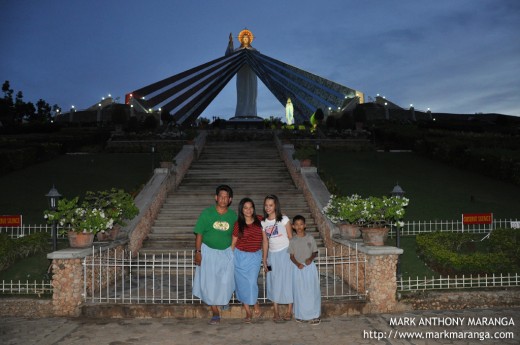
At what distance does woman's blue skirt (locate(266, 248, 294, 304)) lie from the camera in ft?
26.0

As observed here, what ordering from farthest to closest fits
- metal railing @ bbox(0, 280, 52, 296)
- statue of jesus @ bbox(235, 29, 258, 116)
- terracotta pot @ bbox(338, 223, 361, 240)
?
1. statue of jesus @ bbox(235, 29, 258, 116)
2. terracotta pot @ bbox(338, 223, 361, 240)
3. metal railing @ bbox(0, 280, 52, 296)

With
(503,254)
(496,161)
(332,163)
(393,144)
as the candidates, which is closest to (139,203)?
(503,254)

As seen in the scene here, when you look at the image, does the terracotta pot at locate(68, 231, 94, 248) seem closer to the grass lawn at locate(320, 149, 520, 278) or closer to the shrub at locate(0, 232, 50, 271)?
the shrub at locate(0, 232, 50, 271)

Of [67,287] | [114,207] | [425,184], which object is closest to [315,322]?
[67,287]

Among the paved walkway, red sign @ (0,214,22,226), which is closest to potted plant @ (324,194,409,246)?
the paved walkway

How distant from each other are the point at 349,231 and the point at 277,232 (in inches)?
126

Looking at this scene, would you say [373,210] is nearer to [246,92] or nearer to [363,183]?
[363,183]

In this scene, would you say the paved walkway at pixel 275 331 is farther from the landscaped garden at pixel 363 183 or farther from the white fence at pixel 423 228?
the white fence at pixel 423 228

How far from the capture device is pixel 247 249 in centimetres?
773

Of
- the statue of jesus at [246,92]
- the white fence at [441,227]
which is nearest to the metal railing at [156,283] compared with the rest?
the white fence at [441,227]

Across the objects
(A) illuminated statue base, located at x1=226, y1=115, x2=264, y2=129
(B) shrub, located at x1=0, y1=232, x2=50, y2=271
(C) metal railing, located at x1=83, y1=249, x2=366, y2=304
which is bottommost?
(C) metal railing, located at x1=83, y1=249, x2=366, y2=304

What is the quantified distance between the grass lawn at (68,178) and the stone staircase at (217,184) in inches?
60.1

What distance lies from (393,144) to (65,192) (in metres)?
17.3

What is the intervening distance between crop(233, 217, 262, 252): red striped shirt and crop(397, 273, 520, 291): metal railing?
9.61 feet
